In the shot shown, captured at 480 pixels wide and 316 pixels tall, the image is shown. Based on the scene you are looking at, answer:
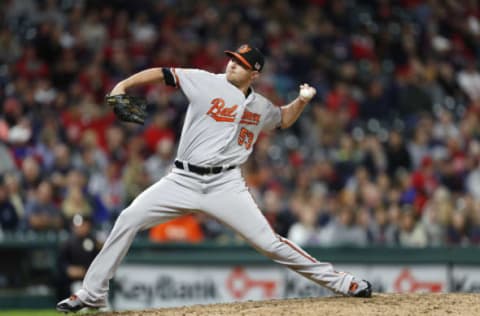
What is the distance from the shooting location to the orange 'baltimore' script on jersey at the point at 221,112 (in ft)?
21.5

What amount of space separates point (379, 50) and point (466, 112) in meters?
2.03

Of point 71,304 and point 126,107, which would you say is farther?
point 71,304

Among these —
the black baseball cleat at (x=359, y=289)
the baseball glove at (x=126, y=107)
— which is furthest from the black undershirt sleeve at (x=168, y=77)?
the black baseball cleat at (x=359, y=289)

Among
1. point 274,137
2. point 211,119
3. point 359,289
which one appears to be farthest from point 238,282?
point 211,119

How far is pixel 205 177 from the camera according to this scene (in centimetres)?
652

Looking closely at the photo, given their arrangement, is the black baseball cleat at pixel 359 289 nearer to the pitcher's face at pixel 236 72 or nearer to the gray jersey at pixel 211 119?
the gray jersey at pixel 211 119

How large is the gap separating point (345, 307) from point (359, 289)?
381mm

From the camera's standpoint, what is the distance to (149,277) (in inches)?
442

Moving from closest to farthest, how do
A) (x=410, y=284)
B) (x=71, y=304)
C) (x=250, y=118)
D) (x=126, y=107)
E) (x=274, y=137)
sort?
(x=126, y=107), (x=71, y=304), (x=250, y=118), (x=410, y=284), (x=274, y=137)

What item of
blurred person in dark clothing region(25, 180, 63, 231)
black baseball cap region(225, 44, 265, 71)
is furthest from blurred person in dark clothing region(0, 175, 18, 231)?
black baseball cap region(225, 44, 265, 71)

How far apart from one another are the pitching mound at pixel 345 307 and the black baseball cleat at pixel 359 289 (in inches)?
2.1

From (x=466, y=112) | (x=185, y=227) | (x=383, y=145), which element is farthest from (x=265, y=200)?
(x=466, y=112)

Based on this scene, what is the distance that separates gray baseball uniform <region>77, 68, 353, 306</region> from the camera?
253 inches

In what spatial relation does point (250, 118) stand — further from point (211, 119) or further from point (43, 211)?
point (43, 211)
